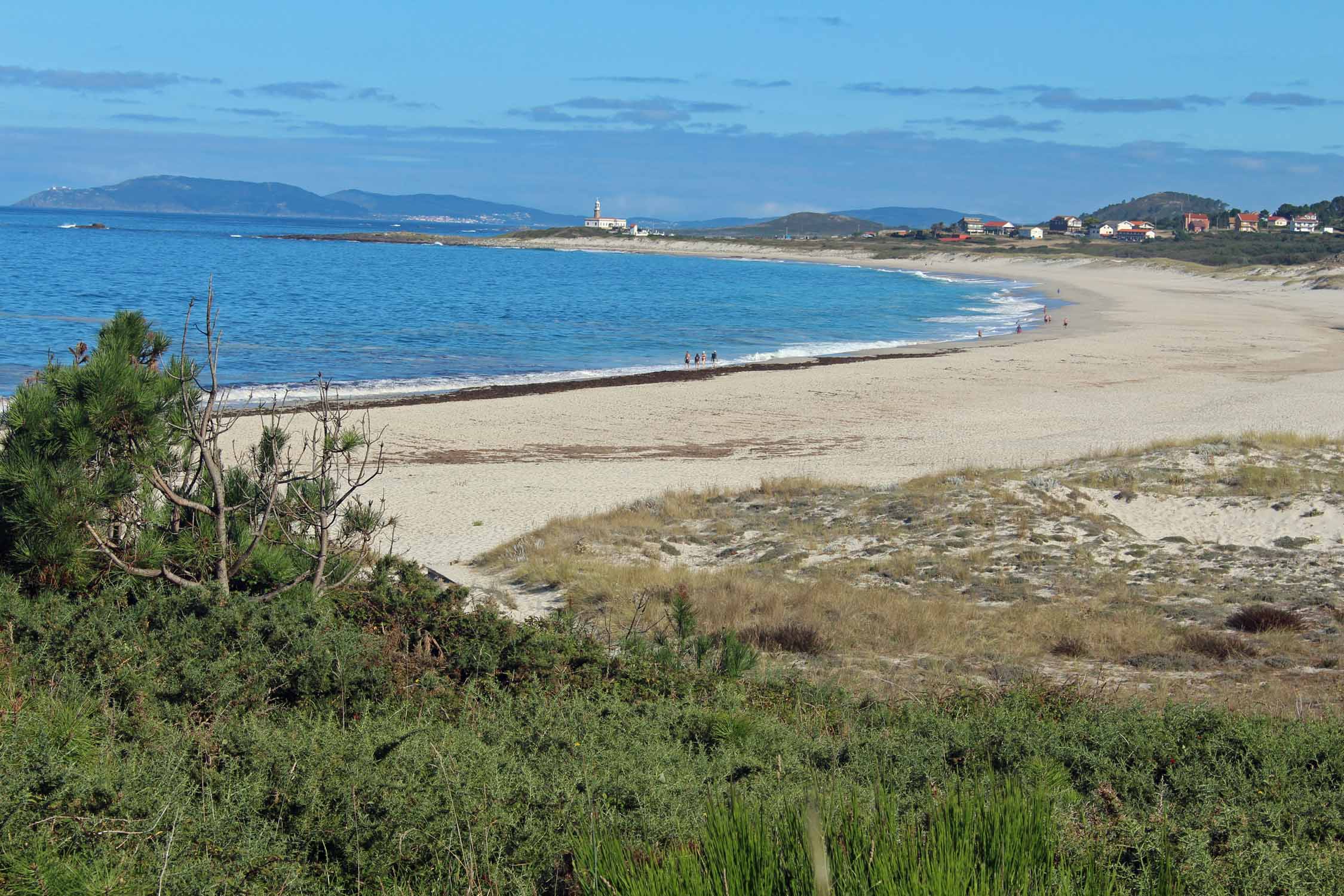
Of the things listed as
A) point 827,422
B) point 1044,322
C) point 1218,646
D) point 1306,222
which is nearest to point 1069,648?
point 1218,646

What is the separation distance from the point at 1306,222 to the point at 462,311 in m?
163

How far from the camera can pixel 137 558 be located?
6508mm

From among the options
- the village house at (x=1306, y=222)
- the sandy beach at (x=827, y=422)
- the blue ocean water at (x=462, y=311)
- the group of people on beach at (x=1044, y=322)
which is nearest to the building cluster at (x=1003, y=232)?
the village house at (x=1306, y=222)

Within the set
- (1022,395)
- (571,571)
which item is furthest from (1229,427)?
(571,571)

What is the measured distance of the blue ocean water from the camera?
35719 millimetres

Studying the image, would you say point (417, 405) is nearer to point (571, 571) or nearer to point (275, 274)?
point (571, 571)

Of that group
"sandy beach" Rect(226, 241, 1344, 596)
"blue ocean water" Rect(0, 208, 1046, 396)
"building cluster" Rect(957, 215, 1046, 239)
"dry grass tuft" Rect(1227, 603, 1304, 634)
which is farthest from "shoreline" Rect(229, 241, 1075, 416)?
"building cluster" Rect(957, 215, 1046, 239)

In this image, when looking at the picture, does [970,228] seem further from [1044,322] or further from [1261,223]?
[1044,322]

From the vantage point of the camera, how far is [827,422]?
2559 cm

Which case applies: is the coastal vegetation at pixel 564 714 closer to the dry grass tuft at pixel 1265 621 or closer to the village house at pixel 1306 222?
the dry grass tuft at pixel 1265 621

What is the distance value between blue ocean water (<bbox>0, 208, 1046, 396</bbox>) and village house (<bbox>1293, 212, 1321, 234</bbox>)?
92.3 metres

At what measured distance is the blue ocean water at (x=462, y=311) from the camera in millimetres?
35719

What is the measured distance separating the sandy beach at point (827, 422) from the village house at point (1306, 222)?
5528 inches

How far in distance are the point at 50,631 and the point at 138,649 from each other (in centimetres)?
56
